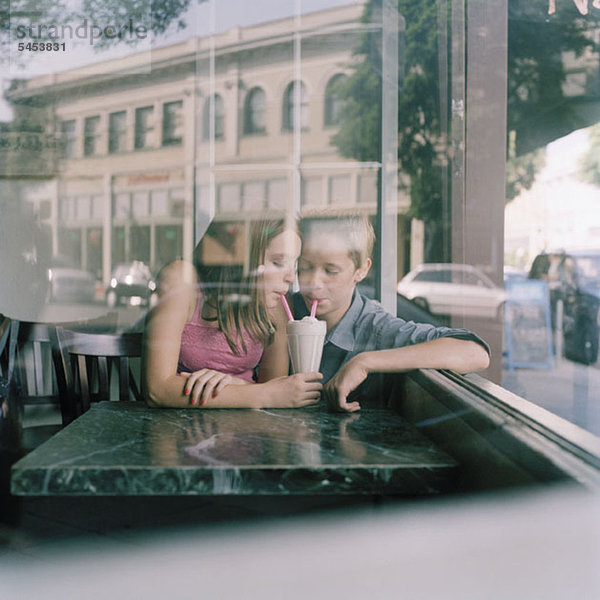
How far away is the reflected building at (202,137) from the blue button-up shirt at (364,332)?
0.25 meters

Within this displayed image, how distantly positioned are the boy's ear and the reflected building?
14 cm

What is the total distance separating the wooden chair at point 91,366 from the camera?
202 centimetres

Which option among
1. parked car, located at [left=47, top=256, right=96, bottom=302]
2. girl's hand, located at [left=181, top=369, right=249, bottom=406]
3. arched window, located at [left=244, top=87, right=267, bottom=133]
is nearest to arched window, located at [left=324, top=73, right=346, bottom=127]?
arched window, located at [left=244, top=87, right=267, bottom=133]

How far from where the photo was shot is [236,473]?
1101mm

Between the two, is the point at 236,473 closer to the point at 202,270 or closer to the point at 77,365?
the point at 202,270

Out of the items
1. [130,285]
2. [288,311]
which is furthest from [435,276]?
[130,285]

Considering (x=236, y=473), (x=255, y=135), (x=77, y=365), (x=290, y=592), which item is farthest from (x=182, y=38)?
(x=290, y=592)

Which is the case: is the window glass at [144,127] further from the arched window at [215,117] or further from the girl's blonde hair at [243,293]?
the girl's blonde hair at [243,293]

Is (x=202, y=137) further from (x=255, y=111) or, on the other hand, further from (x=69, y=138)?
(x=69, y=138)

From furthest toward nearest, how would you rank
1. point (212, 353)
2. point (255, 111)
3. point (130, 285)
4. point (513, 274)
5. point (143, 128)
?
point (130, 285), point (143, 128), point (255, 111), point (212, 353), point (513, 274)

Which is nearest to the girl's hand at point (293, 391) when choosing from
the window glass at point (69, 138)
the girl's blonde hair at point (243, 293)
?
the girl's blonde hair at point (243, 293)

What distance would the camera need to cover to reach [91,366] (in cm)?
209

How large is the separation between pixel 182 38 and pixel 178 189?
1.48 feet

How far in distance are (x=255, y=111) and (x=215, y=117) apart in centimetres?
28
